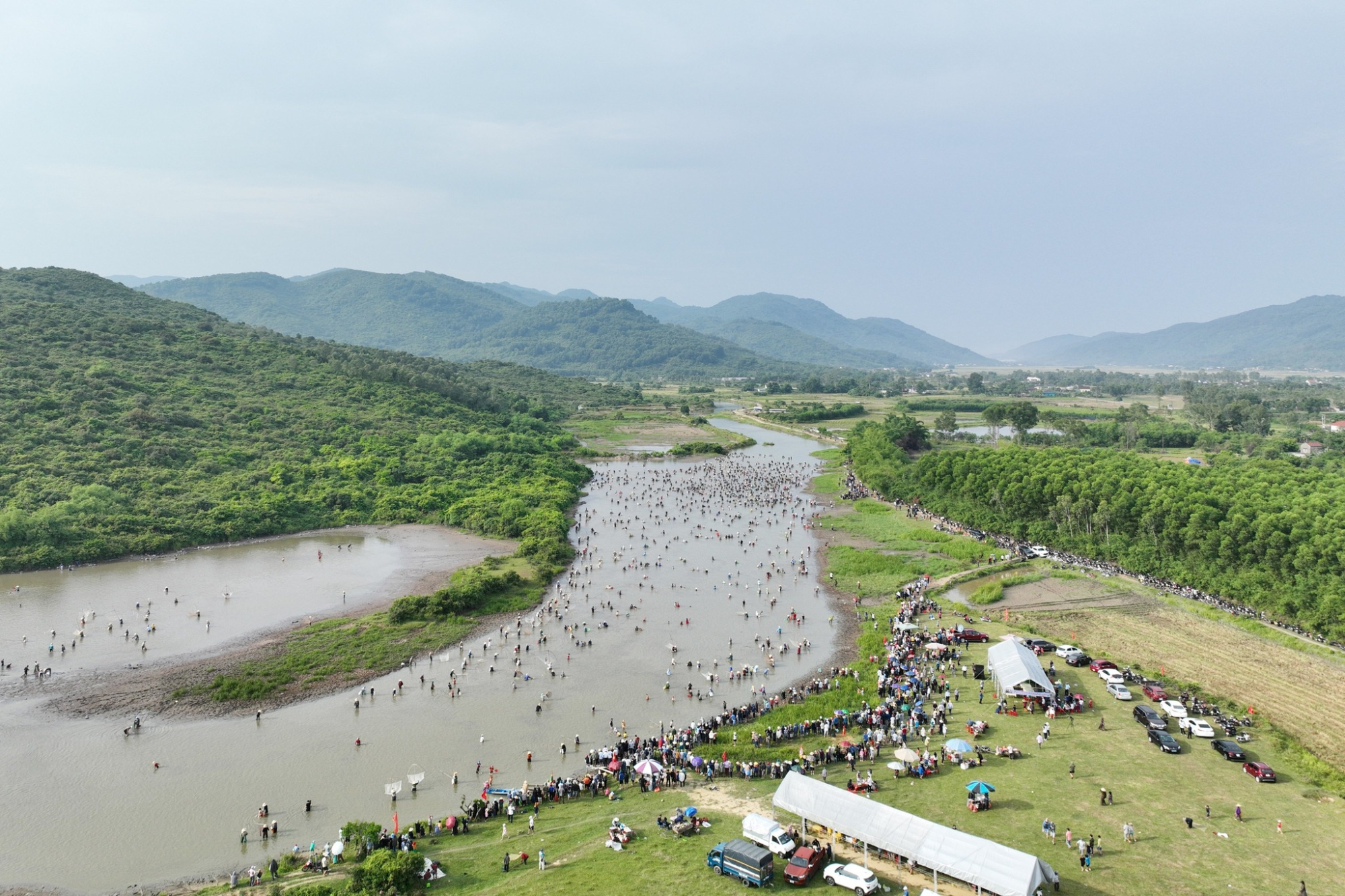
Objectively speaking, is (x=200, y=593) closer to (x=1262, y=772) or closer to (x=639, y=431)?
(x=1262, y=772)

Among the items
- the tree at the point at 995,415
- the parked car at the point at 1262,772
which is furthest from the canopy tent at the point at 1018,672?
the tree at the point at 995,415

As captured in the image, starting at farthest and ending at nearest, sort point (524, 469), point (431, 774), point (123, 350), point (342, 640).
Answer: point (123, 350) → point (524, 469) → point (342, 640) → point (431, 774)

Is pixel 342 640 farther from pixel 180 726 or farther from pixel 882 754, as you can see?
pixel 882 754

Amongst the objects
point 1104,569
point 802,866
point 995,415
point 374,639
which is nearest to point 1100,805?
point 802,866

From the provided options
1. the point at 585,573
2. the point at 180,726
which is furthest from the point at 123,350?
the point at 180,726

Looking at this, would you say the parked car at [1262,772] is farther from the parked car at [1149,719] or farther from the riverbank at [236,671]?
the riverbank at [236,671]

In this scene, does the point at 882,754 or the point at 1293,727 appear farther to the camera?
the point at 1293,727
